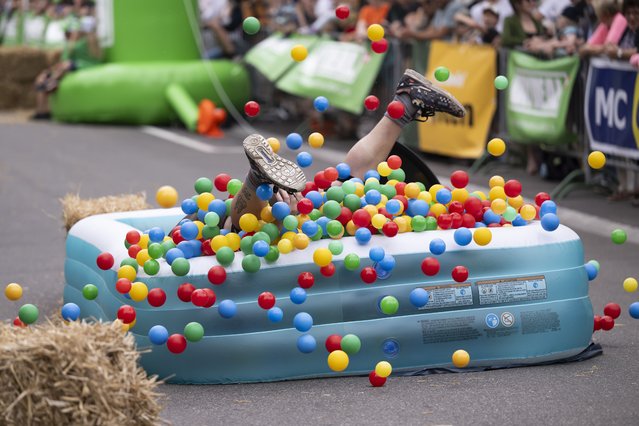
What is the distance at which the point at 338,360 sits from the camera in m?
5.47

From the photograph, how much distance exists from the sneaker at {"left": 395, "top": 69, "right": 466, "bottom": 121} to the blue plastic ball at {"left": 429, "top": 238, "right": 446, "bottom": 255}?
1179mm

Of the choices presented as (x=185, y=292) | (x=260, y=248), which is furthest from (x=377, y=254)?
(x=185, y=292)

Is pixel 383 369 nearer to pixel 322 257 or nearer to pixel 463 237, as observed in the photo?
pixel 322 257

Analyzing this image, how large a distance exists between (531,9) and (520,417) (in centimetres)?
821

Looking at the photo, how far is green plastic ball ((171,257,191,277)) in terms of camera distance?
5.55 m

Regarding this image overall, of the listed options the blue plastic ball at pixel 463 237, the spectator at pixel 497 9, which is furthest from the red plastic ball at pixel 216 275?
the spectator at pixel 497 9

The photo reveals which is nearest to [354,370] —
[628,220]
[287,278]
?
[287,278]

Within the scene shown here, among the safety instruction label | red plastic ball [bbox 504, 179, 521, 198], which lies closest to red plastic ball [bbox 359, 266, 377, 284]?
the safety instruction label

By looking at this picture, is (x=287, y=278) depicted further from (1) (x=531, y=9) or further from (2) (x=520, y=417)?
(1) (x=531, y=9)

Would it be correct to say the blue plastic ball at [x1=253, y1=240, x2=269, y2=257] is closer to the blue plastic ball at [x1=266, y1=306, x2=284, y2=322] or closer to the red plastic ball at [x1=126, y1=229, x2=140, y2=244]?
the blue plastic ball at [x1=266, y1=306, x2=284, y2=322]

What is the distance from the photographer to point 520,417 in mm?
5125

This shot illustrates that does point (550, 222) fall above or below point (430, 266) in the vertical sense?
above

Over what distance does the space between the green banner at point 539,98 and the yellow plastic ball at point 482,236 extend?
5894 millimetres

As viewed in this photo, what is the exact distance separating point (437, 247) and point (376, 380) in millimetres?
718
